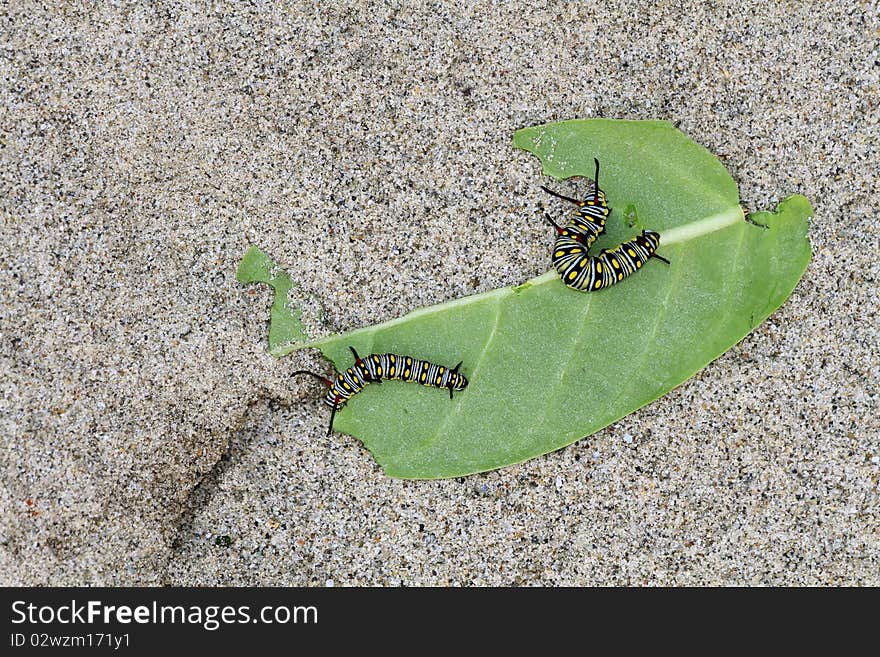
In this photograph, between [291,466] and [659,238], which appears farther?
[291,466]

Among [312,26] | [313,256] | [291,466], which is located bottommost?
[291,466]

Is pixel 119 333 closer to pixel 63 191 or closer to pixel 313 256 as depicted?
pixel 63 191

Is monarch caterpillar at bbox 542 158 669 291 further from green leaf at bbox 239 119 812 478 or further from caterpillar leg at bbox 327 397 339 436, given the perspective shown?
caterpillar leg at bbox 327 397 339 436

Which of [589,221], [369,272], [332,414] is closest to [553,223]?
[589,221]

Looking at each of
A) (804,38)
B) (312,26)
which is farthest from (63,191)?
(804,38)

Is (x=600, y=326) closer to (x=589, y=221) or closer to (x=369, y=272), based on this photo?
(x=589, y=221)

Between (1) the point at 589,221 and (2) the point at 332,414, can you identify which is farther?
(2) the point at 332,414

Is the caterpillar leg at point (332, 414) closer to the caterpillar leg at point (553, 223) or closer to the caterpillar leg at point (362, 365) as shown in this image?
the caterpillar leg at point (362, 365)
